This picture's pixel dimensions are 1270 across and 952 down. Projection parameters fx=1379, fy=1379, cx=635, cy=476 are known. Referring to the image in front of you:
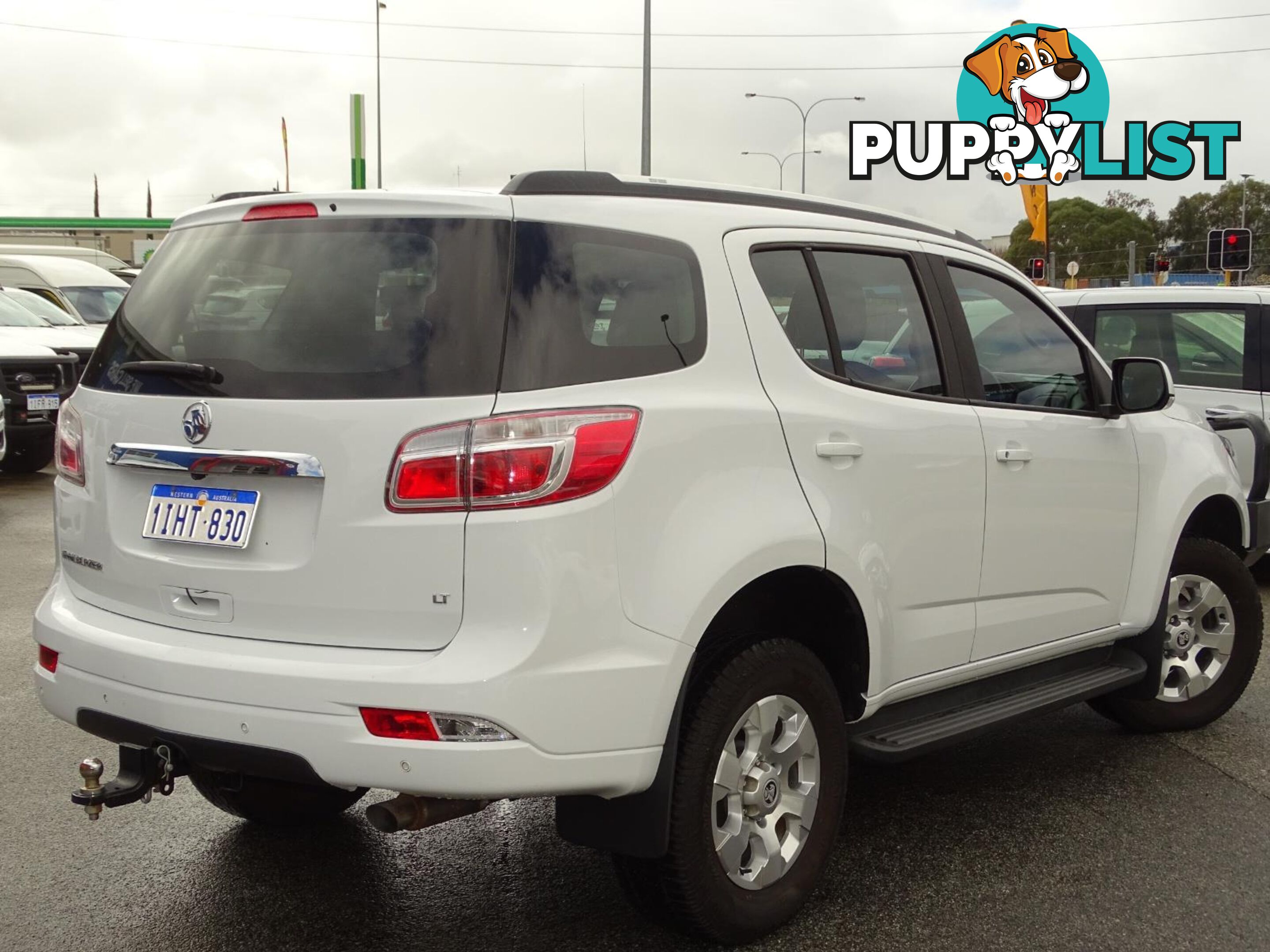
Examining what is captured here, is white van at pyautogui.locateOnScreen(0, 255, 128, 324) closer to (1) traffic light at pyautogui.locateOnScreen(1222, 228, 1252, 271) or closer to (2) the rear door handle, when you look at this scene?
(2) the rear door handle

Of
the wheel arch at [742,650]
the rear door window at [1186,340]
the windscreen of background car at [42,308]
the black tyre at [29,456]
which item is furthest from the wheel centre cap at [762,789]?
the windscreen of background car at [42,308]

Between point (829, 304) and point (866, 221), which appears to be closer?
point (829, 304)

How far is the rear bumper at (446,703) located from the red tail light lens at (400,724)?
0.01 meters

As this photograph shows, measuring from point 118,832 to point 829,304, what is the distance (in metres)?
2.64

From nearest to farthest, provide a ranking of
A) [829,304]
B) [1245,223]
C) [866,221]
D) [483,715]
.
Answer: [483,715] → [829,304] → [866,221] → [1245,223]

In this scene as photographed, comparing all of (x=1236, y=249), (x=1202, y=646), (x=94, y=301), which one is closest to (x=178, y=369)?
(x=1202, y=646)

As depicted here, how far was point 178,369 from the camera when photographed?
10.4 feet

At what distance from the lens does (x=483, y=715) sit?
279cm

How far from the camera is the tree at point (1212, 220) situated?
316 ft

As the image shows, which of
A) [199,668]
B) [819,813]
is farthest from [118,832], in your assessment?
[819,813]

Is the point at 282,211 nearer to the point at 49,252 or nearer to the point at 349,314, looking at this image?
Answer: the point at 349,314

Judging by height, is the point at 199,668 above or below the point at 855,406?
below

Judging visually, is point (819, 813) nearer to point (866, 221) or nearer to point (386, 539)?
point (386, 539)

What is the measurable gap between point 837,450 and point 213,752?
5.43ft
